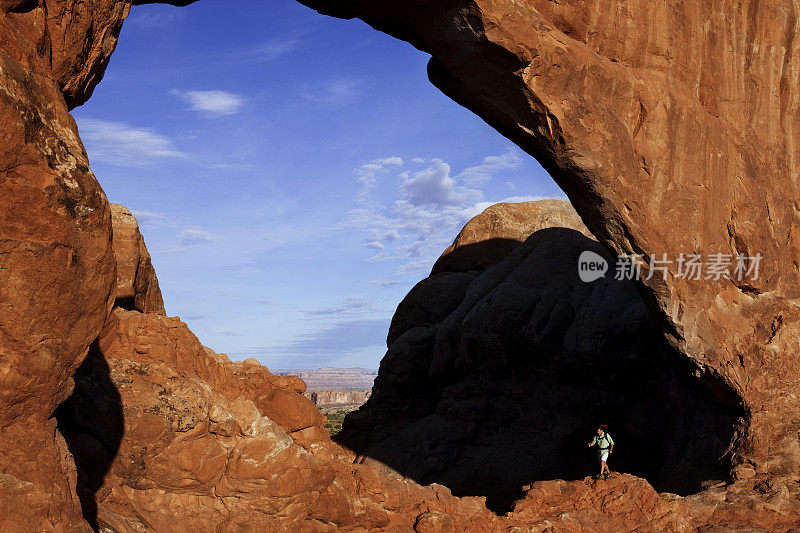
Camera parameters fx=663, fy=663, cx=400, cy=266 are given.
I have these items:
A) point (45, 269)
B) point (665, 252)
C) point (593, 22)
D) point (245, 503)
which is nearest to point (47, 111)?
point (45, 269)

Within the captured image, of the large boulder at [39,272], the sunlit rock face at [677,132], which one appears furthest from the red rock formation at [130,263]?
the large boulder at [39,272]

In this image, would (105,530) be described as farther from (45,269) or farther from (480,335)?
(480,335)

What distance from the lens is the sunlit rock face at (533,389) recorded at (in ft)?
51.9

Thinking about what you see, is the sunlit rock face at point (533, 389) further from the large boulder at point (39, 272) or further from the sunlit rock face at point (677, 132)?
the large boulder at point (39, 272)

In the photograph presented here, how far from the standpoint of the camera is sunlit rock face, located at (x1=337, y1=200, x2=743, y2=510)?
15.8 metres

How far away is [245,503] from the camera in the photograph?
10.3 m

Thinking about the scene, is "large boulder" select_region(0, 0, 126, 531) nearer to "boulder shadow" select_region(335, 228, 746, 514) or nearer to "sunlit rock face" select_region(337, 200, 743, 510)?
"boulder shadow" select_region(335, 228, 746, 514)

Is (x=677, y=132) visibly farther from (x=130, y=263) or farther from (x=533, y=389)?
(x=130, y=263)

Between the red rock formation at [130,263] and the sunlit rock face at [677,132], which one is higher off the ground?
the sunlit rock face at [677,132]

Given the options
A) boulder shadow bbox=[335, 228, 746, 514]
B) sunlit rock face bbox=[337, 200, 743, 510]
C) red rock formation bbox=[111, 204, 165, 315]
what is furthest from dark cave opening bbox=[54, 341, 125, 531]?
sunlit rock face bbox=[337, 200, 743, 510]

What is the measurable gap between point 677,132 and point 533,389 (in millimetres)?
9115

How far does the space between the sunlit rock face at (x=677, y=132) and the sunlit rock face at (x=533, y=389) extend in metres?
1.17

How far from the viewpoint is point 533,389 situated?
19609mm

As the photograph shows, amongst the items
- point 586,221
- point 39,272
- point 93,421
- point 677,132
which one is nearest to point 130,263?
point 93,421
